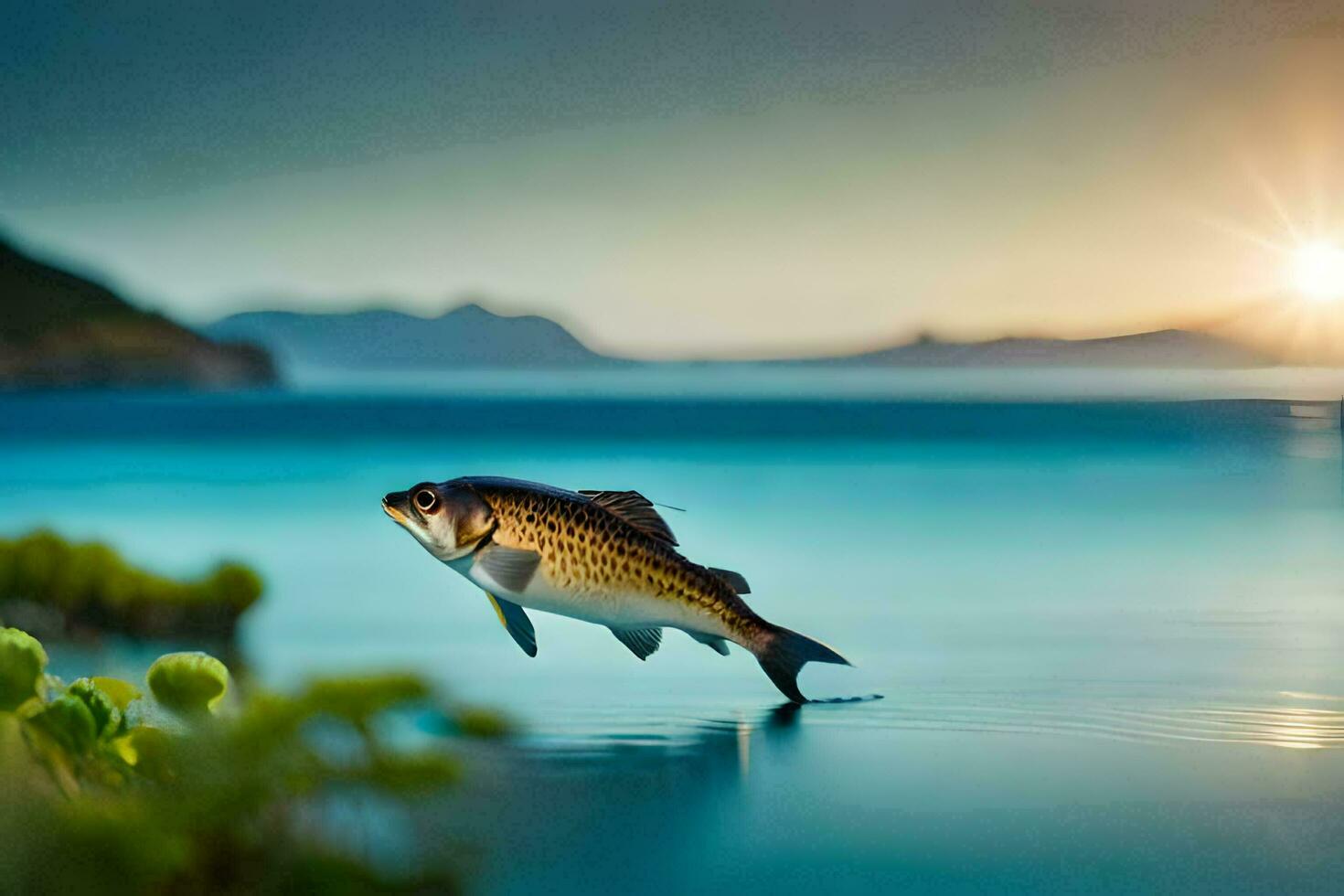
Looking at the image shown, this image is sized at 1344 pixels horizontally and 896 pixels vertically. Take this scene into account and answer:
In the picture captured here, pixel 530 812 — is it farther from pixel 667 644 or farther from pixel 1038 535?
pixel 1038 535

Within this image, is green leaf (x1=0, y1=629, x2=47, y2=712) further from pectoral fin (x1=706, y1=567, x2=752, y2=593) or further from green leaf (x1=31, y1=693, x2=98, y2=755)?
pectoral fin (x1=706, y1=567, x2=752, y2=593)

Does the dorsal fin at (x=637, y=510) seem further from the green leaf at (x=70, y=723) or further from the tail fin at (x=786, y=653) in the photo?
the green leaf at (x=70, y=723)

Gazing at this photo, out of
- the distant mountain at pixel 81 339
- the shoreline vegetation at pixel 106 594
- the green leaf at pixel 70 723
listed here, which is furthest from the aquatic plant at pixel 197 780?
the distant mountain at pixel 81 339

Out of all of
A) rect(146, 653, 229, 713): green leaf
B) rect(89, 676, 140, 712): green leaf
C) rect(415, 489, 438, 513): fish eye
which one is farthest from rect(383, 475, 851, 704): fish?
rect(89, 676, 140, 712): green leaf

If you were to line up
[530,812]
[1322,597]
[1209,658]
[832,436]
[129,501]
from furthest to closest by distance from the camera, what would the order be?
[832,436], [129,501], [1322,597], [1209,658], [530,812]

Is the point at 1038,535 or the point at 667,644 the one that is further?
the point at 1038,535

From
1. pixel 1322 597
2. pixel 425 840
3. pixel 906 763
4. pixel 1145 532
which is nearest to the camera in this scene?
pixel 425 840

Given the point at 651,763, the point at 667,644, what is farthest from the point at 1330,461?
the point at 651,763
